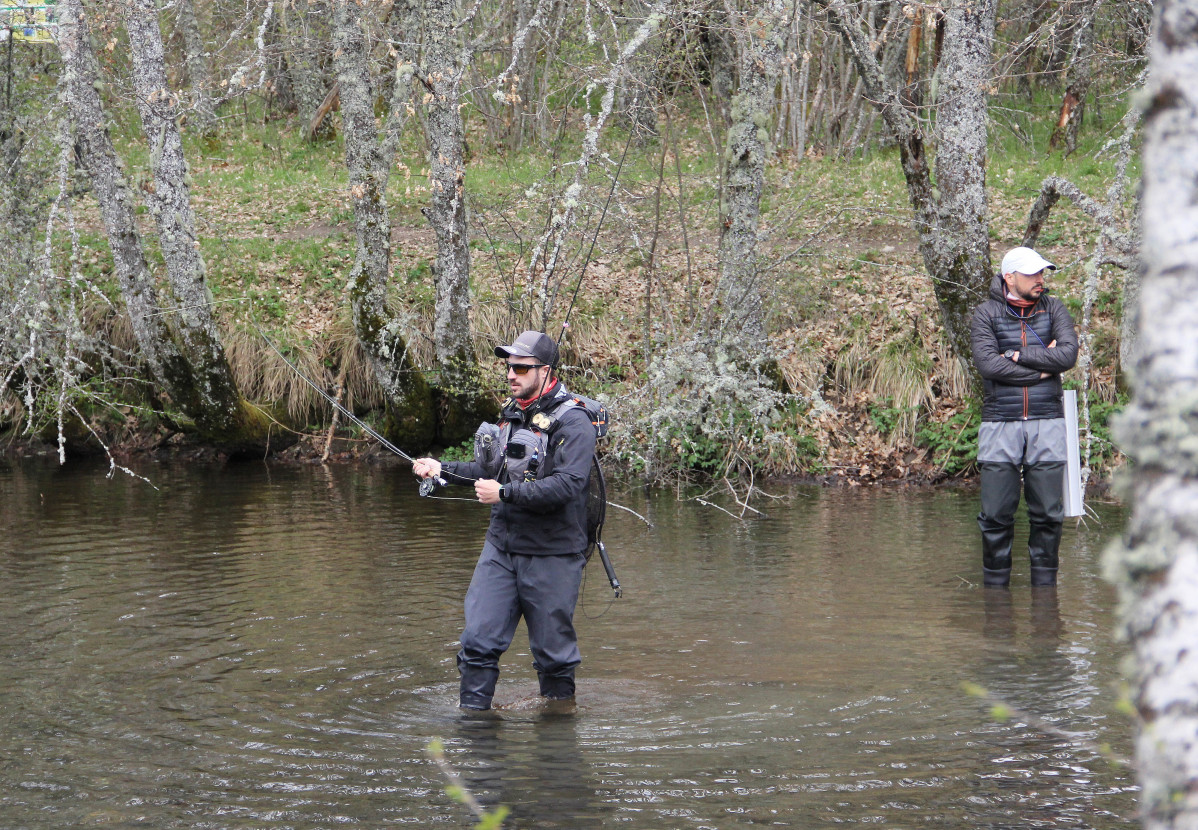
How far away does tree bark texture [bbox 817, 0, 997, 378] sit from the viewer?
11141mm

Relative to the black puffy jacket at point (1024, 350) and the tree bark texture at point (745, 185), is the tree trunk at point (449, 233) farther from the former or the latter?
the black puffy jacket at point (1024, 350)

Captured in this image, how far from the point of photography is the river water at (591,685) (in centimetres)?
494

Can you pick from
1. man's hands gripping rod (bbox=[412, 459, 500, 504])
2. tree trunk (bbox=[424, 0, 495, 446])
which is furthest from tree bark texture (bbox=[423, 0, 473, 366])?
man's hands gripping rod (bbox=[412, 459, 500, 504])

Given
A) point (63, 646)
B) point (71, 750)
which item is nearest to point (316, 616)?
point (63, 646)

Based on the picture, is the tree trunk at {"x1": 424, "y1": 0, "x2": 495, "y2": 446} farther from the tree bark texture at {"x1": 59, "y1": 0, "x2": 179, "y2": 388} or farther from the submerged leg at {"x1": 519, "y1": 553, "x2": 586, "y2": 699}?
the submerged leg at {"x1": 519, "y1": 553, "x2": 586, "y2": 699}

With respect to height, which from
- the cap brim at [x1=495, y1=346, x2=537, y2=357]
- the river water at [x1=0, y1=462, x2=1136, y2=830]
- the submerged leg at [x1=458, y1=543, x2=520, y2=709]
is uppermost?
the cap brim at [x1=495, y1=346, x2=537, y2=357]

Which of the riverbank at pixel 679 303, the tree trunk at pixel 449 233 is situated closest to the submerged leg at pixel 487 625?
the riverbank at pixel 679 303

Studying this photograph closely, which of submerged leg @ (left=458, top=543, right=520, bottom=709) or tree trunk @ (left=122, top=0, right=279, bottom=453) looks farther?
tree trunk @ (left=122, top=0, right=279, bottom=453)

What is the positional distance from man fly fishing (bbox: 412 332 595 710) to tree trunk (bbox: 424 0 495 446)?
19.3ft

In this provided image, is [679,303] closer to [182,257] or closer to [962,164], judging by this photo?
[962,164]

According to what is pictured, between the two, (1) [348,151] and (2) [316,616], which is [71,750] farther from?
(1) [348,151]

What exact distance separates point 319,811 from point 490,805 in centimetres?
68

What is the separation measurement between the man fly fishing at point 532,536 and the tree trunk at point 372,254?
8.16m

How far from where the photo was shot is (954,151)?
1155 cm
